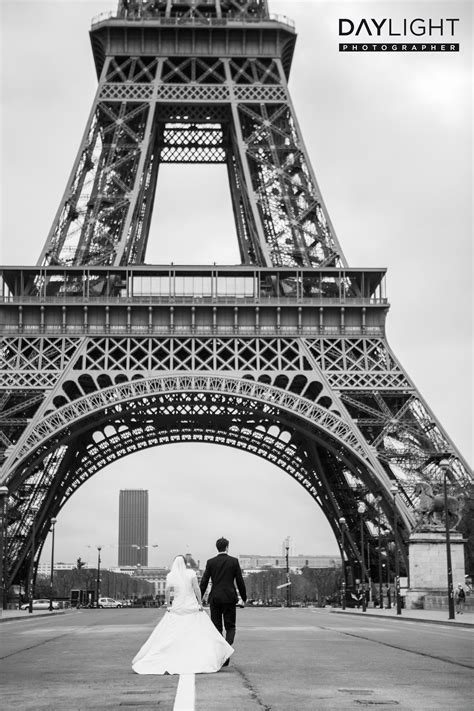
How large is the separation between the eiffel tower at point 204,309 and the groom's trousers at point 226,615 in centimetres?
3563

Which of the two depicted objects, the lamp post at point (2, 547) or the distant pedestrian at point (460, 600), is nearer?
the distant pedestrian at point (460, 600)

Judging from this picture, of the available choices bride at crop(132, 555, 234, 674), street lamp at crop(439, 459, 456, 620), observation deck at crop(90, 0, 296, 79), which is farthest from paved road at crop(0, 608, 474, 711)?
observation deck at crop(90, 0, 296, 79)

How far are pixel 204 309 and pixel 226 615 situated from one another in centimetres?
4118

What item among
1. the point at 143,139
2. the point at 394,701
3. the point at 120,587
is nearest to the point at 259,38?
the point at 143,139

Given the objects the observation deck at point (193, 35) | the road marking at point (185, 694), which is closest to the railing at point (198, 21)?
the observation deck at point (193, 35)

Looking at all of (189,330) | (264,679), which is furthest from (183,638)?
(189,330)

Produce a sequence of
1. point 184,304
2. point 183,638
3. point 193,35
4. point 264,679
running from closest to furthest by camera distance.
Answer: point 264,679 < point 183,638 < point 184,304 < point 193,35

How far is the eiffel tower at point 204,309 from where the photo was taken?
173ft

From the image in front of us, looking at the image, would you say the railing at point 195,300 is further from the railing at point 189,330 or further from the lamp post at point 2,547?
the lamp post at point 2,547

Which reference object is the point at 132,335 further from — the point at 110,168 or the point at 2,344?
the point at 110,168

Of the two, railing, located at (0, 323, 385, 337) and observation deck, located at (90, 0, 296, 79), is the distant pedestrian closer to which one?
railing, located at (0, 323, 385, 337)

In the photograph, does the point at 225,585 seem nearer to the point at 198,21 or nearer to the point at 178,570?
the point at 178,570

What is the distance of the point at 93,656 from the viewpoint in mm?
17969

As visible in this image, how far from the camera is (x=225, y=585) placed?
14.9 metres
